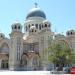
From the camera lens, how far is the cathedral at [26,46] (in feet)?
179

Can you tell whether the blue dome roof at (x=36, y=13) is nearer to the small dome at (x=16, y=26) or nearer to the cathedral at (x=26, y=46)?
the cathedral at (x=26, y=46)

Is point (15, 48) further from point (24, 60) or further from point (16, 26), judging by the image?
point (16, 26)

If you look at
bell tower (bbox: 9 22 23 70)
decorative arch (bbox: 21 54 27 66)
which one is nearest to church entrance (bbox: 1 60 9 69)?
bell tower (bbox: 9 22 23 70)

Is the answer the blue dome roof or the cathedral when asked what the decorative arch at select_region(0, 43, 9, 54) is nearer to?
the cathedral

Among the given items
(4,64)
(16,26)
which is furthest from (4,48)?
(16,26)

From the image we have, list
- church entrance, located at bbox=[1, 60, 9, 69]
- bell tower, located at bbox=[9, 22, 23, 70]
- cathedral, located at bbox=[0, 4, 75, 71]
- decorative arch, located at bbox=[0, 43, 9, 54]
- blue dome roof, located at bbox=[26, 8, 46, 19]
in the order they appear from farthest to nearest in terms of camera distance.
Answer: blue dome roof, located at bbox=[26, 8, 46, 19], decorative arch, located at bbox=[0, 43, 9, 54], church entrance, located at bbox=[1, 60, 9, 69], cathedral, located at bbox=[0, 4, 75, 71], bell tower, located at bbox=[9, 22, 23, 70]

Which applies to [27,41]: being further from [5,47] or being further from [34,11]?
[34,11]

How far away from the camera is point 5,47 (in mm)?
58375

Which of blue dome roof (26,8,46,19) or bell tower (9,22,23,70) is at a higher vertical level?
blue dome roof (26,8,46,19)

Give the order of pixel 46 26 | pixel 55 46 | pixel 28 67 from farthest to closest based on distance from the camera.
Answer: pixel 46 26 → pixel 28 67 → pixel 55 46

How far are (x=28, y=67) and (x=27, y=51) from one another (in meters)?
4.37

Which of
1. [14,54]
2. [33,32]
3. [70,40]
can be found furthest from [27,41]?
[70,40]

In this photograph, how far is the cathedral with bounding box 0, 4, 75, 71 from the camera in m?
54.6

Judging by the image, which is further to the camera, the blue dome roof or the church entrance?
the blue dome roof
